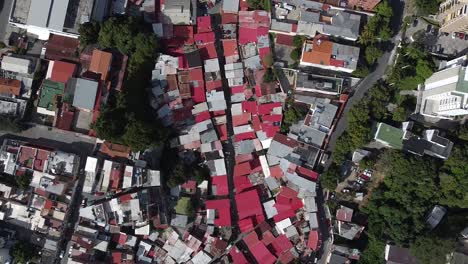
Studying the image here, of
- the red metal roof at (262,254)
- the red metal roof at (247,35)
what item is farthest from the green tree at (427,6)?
the red metal roof at (262,254)

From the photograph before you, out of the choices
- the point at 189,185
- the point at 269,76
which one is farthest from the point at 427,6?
the point at 189,185

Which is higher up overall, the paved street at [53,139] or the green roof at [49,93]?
the green roof at [49,93]

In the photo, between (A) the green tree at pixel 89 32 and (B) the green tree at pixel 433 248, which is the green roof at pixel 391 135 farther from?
(A) the green tree at pixel 89 32

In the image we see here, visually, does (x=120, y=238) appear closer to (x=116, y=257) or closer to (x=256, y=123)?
(x=116, y=257)

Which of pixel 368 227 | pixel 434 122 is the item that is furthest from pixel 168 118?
pixel 434 122

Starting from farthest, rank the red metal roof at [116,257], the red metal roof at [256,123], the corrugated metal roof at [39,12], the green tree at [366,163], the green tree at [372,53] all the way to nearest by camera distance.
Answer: the red metal roof at [256,123] → the red metal roof at [116,257] → the green tree at [366,163] → the green tree at [372,53] → the corrugated metal roof at [39,12]

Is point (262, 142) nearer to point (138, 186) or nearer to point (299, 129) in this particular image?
point (299, 129)

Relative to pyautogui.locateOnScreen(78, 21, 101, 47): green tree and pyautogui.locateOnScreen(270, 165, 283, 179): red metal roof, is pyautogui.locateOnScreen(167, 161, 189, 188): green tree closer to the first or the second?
pyautogui.locateOnScreen(270, 165, 283, 179): red metal roof
